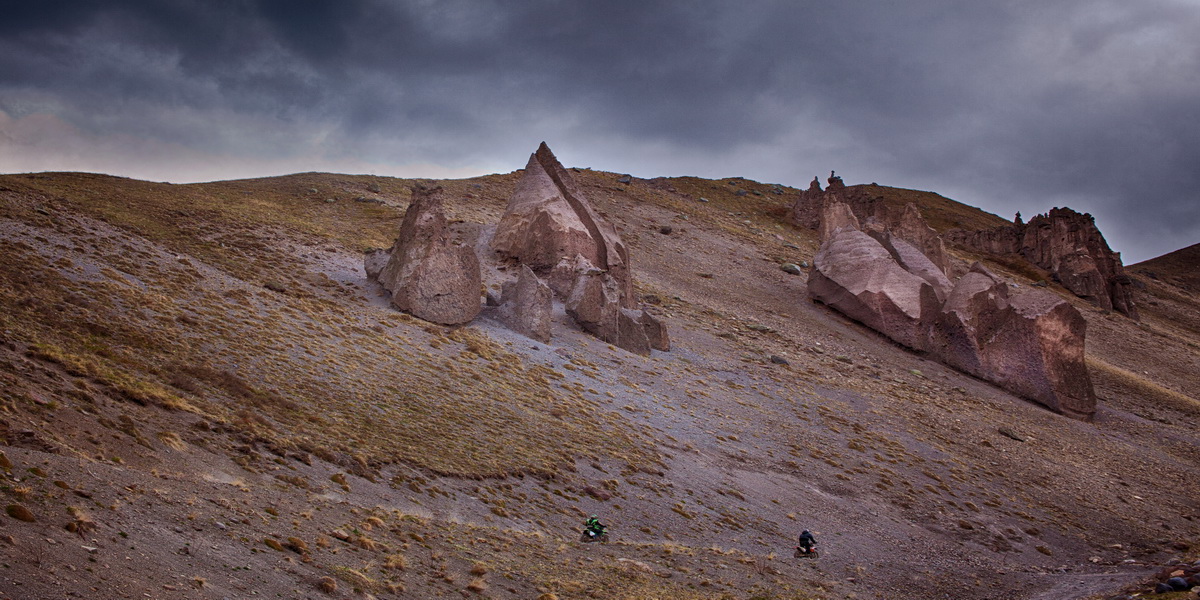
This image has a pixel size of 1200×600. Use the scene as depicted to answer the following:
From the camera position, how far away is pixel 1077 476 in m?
20.8

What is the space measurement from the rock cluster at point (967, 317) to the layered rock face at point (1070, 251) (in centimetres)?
3509

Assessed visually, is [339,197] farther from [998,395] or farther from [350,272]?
[998,395]

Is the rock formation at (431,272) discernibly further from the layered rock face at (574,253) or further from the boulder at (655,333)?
the boulder at (655,333)

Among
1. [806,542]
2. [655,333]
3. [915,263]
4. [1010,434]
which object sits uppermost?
[915,263]

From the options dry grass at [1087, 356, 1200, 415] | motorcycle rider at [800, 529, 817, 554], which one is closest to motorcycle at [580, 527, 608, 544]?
motorcycle rider at [800, 529, 817, 554]

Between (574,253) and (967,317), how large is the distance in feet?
57.8

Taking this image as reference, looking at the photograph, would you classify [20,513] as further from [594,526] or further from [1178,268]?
[1178,268]

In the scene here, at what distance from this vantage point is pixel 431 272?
2134 cm

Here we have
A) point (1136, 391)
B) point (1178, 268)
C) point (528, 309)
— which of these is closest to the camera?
point (528, 309)

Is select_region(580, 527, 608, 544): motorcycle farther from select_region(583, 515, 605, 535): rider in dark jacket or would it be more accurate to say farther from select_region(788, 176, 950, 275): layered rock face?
Answer: select_region(788, 176, 950, 275): layered rock face

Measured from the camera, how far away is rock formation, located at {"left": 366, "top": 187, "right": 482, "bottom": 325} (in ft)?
68.8

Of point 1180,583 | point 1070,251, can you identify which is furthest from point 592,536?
point 1070,251

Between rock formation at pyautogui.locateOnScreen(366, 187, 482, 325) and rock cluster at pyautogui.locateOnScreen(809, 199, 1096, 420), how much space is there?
21.0m

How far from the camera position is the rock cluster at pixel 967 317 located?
28.8 m
